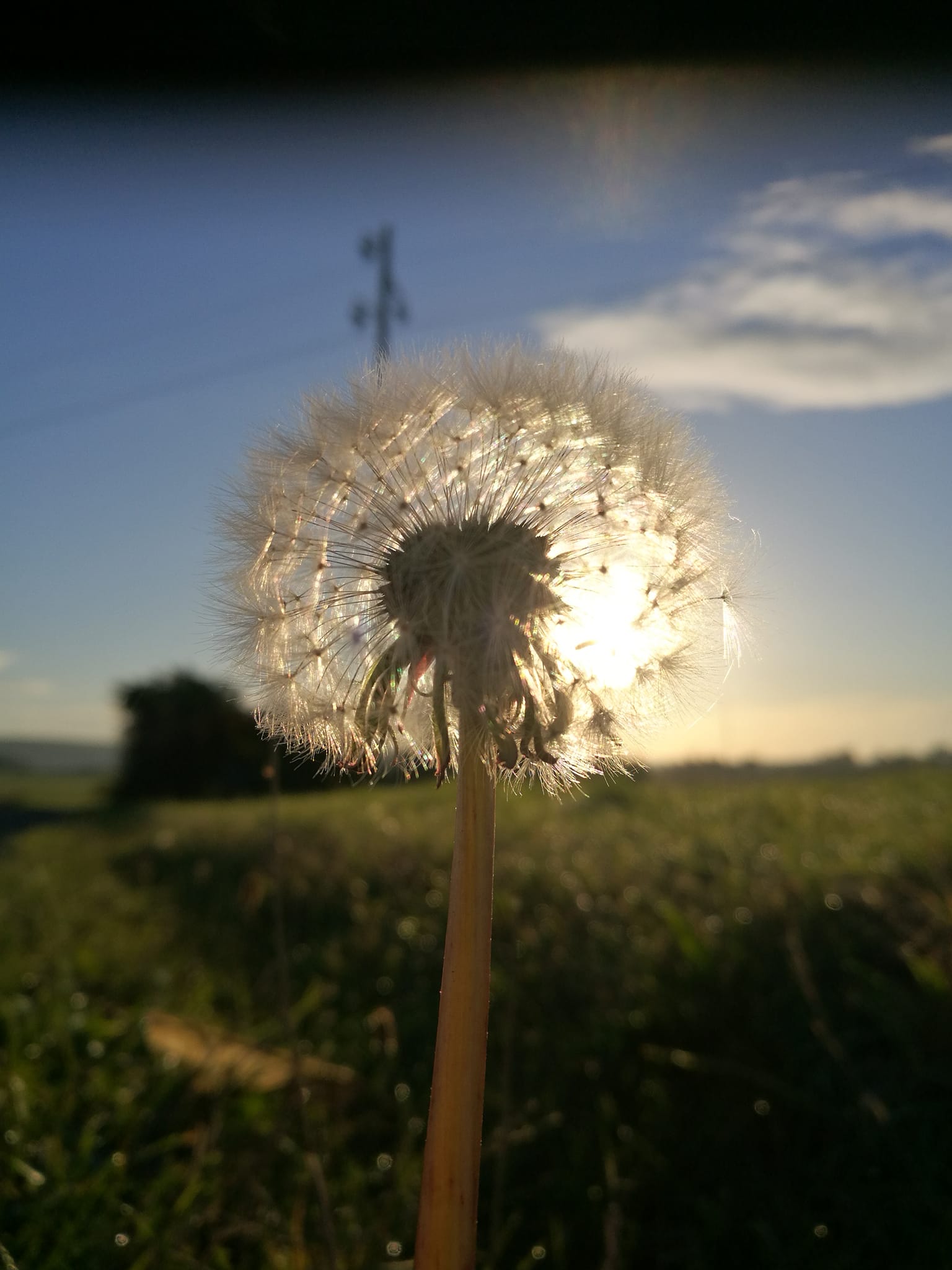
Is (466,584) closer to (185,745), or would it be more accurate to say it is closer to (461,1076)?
(461,1076)

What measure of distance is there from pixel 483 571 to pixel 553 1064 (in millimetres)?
3020

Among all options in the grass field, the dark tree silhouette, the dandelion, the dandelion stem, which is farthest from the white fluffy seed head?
the dark tree silhouette

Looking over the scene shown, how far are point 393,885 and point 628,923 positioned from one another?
1.91 m

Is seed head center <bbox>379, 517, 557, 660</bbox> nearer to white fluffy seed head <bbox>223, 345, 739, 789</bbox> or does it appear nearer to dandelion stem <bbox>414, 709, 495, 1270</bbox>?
white fluffy seed head <bbox>223, 345, 739, 789</bbox>

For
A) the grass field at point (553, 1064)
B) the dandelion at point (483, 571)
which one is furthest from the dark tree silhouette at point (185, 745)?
the dandelion at point (483, 571)

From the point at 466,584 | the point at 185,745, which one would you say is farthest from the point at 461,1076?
the point at 185,745

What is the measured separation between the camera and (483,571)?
146cm

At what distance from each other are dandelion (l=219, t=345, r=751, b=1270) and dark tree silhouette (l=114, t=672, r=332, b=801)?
1422 cm

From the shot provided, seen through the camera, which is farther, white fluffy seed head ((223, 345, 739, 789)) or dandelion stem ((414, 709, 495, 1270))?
white fluffy seed head ((223, 345, 739, 789))

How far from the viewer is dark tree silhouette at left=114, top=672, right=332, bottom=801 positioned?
15648 mm

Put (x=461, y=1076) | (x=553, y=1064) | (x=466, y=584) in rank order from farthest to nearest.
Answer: (x=553, y=1064)
(x=466, y=584)
(x=461, y=1076)

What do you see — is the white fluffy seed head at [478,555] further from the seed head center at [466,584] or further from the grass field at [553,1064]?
the grass field at [553,1064]

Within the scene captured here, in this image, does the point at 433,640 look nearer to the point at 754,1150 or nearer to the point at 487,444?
the point at 487,444

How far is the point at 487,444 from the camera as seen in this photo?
1.65 metres
